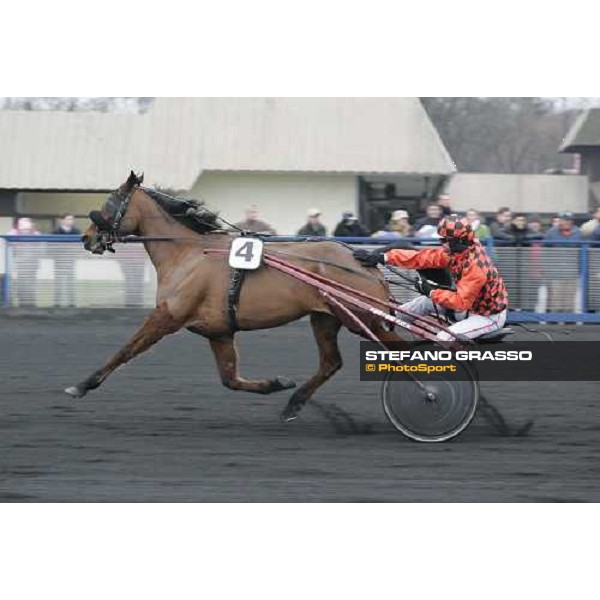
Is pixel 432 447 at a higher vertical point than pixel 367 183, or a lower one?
lower

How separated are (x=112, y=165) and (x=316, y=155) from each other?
409 cm

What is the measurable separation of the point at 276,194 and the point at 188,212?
16439 mm

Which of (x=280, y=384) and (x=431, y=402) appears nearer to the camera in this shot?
(x=431, y=402)

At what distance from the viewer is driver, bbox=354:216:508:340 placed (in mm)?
7574

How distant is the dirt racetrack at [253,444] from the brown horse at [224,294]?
1.42 ft

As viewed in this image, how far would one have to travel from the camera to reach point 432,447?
7773 millimetres

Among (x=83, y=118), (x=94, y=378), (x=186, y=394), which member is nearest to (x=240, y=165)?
(x=83, y=118)

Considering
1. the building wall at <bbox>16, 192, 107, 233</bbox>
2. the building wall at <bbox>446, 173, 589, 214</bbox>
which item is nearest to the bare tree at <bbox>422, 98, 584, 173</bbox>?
the building wall at <bbox>446, 173, 589, 214</bbox>

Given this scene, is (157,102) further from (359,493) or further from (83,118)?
(359,493)

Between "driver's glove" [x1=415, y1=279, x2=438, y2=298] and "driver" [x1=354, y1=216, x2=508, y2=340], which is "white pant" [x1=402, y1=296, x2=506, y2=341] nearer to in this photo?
"driver" [x1=354, y1=216, x2=508, y2=340]

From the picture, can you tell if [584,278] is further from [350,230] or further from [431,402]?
[431,402]

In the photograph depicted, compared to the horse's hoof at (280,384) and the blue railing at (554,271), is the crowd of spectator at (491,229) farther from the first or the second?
the horse's hoof at (280,384)

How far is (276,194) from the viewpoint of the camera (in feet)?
81.9

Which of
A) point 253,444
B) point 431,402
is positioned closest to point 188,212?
point 253,444
